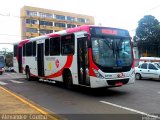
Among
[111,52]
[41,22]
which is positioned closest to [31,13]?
[41,22]

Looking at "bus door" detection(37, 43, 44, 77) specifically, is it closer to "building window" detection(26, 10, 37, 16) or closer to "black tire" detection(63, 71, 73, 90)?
"black tire" detection(63, 71, 73, 90)

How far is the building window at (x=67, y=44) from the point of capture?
16.1 m

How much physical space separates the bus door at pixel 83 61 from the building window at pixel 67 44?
88 cm

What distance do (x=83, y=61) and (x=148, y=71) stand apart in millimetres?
11517

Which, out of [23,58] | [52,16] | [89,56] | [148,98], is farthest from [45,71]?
[52,16]

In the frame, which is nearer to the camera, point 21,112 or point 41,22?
point 21,112

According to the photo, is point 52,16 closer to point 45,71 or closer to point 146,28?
point 146,28

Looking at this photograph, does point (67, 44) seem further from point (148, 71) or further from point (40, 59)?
point (148, 71)

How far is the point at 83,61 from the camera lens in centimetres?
1479

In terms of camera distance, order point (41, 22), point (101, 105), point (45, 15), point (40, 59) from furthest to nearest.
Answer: point (45, 15) < point (41, 22) < point (40, 59) < point (101, 105)

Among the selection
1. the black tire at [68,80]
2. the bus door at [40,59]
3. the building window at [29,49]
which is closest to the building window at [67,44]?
the black tire at [68,80]

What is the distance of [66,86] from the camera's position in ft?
57.0

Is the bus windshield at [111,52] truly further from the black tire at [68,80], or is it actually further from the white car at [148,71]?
the white car at [148,71]

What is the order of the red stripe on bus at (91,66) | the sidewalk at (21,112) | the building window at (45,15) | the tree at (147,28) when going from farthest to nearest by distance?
the building window at (45,15), the tree at (147,28), the red stripe on bus at (91,66), the sidewalk at (21,112)
